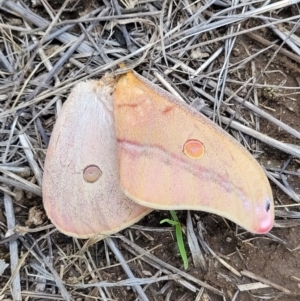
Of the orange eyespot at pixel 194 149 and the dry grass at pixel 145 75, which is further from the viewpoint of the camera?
the dry grass at pixel 145 75

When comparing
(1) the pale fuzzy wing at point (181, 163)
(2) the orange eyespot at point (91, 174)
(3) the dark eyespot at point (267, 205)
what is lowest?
(3) the dark eyespot at point (267, 205)

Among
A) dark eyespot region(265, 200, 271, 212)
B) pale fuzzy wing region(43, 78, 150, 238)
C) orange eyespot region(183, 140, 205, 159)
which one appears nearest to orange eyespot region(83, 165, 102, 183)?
pale fuzzy wing region(43, 78, 150, 238)

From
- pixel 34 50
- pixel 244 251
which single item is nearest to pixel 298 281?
pixel 244 251

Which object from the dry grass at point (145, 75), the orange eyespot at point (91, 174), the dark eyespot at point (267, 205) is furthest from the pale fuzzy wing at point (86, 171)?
the dark eyespot at point (267, 205)

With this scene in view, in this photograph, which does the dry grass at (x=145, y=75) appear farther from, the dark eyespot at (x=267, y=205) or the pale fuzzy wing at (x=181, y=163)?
the dark eyespot at (x=267, y=205)

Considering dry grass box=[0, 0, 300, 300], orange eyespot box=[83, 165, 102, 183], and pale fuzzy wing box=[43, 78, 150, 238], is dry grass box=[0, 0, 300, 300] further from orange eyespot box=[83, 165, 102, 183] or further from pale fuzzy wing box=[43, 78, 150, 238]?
orange eyespot box=[83, 165, 102, 183]
